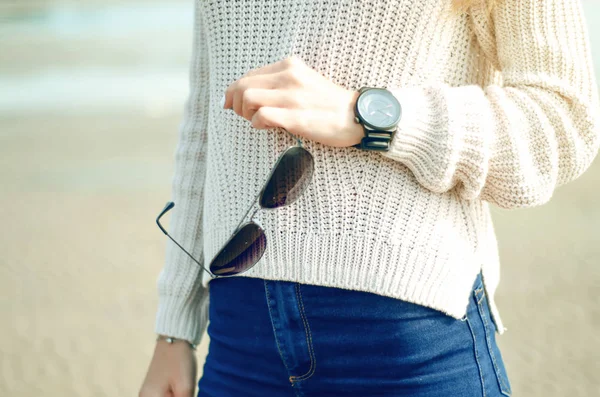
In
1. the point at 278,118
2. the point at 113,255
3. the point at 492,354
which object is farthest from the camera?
the point at 113,255

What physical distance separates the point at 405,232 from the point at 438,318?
5.2 inches

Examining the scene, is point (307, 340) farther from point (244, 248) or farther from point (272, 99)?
point (272, 99)

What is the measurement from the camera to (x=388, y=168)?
940 millimetres

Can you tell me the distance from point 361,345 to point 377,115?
0.32 meters

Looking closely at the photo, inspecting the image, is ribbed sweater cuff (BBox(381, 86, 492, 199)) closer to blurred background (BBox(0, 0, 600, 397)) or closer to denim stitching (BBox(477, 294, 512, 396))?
denim stitching (BBox(477, 294, 512, 396))

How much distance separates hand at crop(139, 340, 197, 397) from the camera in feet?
3.95

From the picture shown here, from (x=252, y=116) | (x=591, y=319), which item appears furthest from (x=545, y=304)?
(x=252, y=116)

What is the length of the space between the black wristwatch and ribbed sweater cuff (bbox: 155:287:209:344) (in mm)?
559

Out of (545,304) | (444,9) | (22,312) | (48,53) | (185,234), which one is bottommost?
(48,53)

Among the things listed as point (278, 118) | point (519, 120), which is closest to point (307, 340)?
point (278, 118)

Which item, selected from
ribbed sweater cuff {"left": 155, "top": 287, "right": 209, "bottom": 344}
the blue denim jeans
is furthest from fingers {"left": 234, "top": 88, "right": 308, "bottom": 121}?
ribbed sweater cuff {"left": 155, "top": 287, "right": 209, "bottom": 344}

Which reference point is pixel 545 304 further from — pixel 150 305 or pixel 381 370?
pixel 381 370

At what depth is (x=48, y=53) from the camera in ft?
31.6

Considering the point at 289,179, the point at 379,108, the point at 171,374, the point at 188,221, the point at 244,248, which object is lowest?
the point at 171,374
